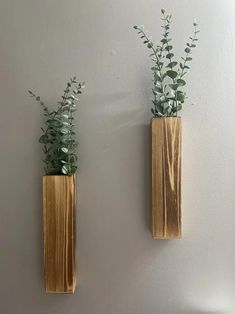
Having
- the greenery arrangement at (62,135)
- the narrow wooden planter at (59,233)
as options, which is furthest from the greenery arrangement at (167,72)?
the narrow wooden planter at (59,233)

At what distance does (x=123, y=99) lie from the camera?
3.21ft

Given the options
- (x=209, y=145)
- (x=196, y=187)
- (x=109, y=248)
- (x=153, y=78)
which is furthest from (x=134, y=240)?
(x=153, y=78)

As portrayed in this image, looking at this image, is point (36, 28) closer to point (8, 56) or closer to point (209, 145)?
point (8, 56)

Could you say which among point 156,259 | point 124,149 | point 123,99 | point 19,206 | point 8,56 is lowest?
point 156,259

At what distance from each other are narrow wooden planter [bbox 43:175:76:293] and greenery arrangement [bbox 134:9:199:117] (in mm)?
386

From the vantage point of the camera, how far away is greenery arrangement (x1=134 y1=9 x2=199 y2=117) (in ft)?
2.94

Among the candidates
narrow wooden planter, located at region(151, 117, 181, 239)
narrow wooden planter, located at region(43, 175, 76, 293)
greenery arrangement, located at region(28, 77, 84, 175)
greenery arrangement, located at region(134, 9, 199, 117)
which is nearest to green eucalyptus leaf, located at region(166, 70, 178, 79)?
greenery arrangement, located at region(134, 9, 199, 117)

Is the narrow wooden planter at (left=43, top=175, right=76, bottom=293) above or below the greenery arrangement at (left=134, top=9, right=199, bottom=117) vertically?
below

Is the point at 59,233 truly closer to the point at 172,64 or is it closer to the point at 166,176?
the point at 166,176

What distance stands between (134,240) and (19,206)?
1.40 ft

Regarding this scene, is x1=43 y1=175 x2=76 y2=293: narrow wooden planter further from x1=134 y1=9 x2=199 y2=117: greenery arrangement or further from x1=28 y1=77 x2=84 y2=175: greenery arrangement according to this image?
x1=134 y1=9 x2=199 y2=117: greenery arrangement

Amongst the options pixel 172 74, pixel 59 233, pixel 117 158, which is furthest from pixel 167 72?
pixel 59 233

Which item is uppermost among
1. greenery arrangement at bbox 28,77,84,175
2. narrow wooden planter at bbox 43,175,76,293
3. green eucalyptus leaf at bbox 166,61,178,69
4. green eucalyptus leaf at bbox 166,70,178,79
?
green eucalyptus leaf at bbox 166,61,178,69

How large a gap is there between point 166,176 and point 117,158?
185mm
